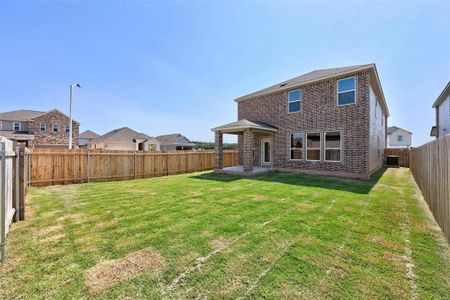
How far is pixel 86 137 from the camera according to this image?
1839 inches

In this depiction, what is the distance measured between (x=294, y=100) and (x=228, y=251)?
12192mm

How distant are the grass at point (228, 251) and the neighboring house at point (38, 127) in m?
32.5

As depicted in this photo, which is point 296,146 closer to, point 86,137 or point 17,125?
point 17,125

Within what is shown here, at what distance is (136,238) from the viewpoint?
3.73 m

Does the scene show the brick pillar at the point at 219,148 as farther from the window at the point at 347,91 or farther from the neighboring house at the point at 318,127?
the window at the point at 347,91

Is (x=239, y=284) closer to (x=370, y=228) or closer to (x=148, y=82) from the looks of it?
(x=370, y=228)

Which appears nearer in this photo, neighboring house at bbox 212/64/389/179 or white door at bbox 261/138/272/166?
neighboring house at bbox 212/64/389/179

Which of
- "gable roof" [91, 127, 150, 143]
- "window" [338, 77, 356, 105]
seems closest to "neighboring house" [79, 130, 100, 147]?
"gable roof" [91, 127, 150, 143]

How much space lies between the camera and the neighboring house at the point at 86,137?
46.0 metres

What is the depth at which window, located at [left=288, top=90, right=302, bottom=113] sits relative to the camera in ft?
43.2

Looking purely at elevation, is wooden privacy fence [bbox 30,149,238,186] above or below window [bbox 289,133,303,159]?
below

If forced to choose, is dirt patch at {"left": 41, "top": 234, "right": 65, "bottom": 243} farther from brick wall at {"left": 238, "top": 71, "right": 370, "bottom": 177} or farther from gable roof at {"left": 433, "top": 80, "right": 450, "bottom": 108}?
gable roof at {"left": 433, "top": 80, "right": 450, "bottom": 108}

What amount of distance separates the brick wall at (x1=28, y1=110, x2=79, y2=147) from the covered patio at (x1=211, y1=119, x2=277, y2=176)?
28367 millimetres

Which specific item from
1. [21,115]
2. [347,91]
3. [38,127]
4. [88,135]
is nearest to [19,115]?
[21,115]
